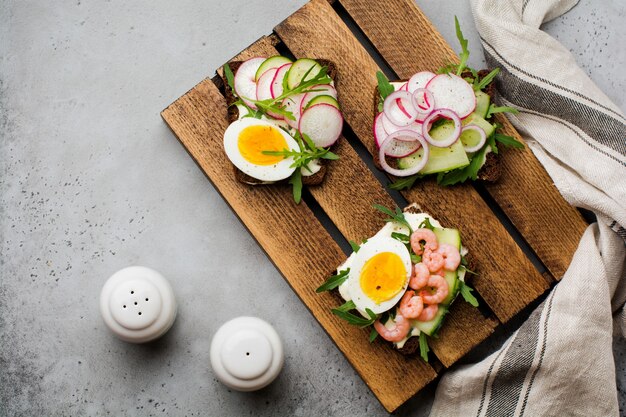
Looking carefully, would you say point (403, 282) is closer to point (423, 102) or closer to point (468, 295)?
point (468, 295)

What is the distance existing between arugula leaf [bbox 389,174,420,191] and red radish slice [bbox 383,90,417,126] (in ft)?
0.67

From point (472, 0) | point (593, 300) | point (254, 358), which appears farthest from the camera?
point (472, 0)

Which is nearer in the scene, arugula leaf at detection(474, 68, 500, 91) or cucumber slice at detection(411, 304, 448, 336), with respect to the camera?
cucumber slice at detection(411, 304, 448, 336)

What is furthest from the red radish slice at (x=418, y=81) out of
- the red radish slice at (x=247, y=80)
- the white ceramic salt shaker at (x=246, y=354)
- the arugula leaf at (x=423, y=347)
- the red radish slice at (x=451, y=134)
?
the white ceramic salt shaker at (x=246, y=354)

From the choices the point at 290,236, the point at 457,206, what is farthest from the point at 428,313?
the point at 290,236

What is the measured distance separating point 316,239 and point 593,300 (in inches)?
41.1

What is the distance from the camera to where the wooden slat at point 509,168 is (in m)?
2.56

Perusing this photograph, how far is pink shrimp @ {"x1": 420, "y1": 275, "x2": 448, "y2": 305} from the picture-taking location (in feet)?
7.73

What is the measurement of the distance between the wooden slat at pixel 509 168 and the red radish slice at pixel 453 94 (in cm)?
14

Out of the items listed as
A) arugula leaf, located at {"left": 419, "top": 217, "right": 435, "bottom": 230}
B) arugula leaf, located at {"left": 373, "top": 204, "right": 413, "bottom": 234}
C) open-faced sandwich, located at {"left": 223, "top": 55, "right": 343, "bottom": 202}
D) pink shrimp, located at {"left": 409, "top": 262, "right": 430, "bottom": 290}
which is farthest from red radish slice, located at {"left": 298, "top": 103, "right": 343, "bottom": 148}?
pink shrimp, located at {"left": 409, "top": 262, "right": 430, "bottom": 290}

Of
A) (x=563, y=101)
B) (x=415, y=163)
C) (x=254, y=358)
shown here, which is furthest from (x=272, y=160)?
(x=563, y=101)

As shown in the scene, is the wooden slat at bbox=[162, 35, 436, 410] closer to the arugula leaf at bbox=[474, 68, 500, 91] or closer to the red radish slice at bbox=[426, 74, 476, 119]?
the red radish slice at bbox=[426, 74, 476, 119]

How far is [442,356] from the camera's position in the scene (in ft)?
8.14

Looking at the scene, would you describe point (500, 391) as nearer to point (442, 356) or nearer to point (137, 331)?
point (442, 356)
